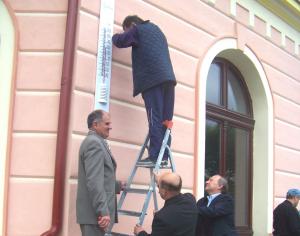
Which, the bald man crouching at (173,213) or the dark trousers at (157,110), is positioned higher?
the dark trousers at (157,110)

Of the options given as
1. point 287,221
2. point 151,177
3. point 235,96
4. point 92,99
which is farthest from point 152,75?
point 235,96

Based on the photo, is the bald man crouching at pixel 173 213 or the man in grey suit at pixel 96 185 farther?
the man in grey suit at pixel 96 185

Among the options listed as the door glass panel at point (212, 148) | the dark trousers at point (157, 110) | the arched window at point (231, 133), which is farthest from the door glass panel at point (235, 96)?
the dark trousers at point (157, 110)

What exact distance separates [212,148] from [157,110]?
2795 mm

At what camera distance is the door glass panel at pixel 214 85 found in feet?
27.1

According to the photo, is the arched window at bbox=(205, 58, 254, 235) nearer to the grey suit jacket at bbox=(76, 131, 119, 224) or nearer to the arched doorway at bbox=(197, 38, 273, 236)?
the arched doorway at bbox=(197, 38, 273, 236)

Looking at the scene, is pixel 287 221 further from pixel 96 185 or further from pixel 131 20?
pixel 96 185

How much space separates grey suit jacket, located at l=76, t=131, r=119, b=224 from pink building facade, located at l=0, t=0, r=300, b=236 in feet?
2.02

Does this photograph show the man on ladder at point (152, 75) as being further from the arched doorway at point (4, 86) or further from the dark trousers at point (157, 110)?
the arched doorway at point (4, 86)

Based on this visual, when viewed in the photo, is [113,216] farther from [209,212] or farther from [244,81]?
[244,81]

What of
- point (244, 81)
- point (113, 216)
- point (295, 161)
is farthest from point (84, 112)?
point (295, 161)

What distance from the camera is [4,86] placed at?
5445mm

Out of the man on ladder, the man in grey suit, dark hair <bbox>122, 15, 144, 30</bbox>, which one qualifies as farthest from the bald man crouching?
dark hair <bbox>122, 15, 144, 30</bbox>

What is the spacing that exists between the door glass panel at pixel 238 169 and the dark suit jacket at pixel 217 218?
304cm
